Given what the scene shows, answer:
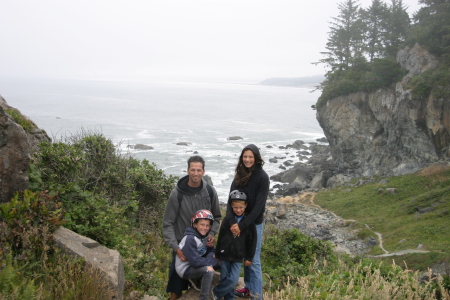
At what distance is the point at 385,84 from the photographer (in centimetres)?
4469

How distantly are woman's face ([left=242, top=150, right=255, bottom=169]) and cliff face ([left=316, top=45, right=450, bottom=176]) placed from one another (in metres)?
37.6

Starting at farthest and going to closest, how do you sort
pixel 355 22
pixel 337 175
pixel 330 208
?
1. pixel 355 22
2. pixel 337 175
3. pixel 330 208

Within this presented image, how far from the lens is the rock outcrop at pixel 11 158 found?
19.0ft

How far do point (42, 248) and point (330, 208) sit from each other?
3293 cm

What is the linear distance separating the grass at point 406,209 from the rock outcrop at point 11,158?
776 inches

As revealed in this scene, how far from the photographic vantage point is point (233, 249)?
548 centimetres

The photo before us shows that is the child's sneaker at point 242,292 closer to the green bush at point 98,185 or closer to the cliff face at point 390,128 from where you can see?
the green bush at point 98,185

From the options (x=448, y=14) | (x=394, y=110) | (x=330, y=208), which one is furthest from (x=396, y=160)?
(x=448, y=14)

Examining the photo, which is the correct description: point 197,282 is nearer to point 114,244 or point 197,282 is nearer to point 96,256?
point 96,256

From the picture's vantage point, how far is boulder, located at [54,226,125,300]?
192 inches

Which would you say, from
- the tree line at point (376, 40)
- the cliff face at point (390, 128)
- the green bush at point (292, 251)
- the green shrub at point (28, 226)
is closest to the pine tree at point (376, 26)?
the tree line at point (376, 40)

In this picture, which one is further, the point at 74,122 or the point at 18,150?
the point at 74,122

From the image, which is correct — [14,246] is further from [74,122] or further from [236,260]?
[74,122]

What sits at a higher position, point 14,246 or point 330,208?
point 14,246
